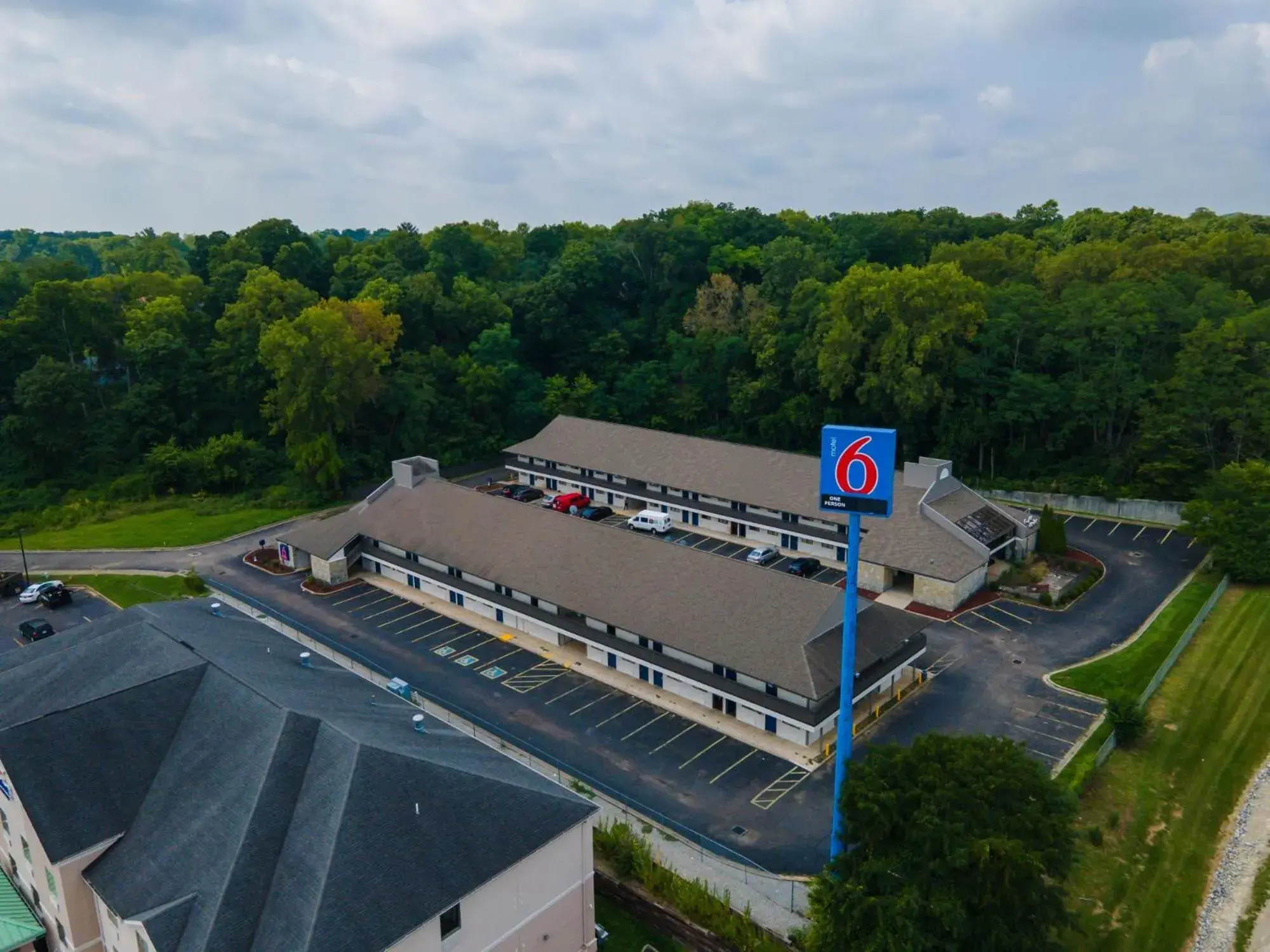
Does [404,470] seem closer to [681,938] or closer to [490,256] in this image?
[681,938]

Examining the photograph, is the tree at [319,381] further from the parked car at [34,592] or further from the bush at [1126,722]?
the bush at [1126,722]

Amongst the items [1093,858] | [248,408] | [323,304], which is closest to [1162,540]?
[1093,858]

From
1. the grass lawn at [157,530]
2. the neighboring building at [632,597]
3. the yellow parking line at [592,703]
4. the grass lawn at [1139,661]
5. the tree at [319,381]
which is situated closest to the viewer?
the neighboring building at [632,597]

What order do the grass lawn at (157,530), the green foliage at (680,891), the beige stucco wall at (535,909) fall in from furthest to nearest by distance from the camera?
the grass lawn at (157,530) < the green foliage at (680,891) < the beige stucco wall at (535,909)

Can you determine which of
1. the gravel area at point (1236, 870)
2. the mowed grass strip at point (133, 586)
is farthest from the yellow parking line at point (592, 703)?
the mowed grass strip at point (133, 586)

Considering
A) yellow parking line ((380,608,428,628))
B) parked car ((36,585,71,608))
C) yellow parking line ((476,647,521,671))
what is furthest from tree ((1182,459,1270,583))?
parked car ((36,585,71,608))

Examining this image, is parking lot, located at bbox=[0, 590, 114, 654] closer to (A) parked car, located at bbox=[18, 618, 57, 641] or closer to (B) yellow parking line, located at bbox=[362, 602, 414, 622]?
(A) parked car, located at bbox=[18, 618, 57, 641]
